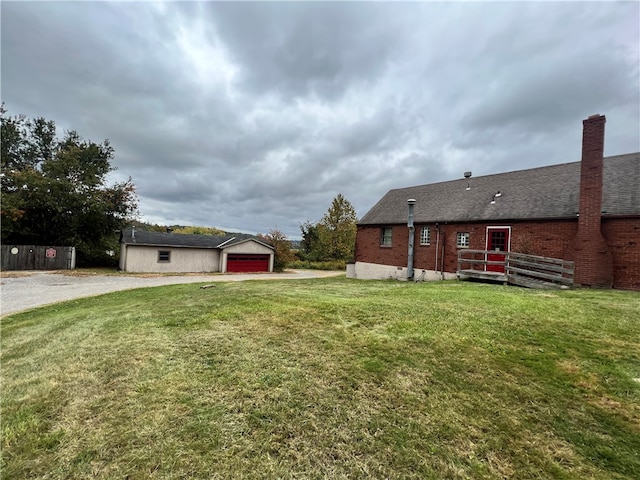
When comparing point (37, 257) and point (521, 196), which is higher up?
point (521, 196)

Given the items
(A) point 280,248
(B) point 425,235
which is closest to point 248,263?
(A) point 280,248

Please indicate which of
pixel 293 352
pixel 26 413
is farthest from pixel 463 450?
pixel 26 413

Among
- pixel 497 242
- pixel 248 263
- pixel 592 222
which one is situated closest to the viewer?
pixel 592 222

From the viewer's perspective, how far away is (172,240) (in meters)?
27.7

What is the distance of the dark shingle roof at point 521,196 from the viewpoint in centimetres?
1130

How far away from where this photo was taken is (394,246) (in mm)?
18234

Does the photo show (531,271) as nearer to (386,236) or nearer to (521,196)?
(521,196)

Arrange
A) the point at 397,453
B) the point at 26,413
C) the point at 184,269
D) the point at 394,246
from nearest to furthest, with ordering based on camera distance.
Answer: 1. the point at 397,453
2. the point at 26,413
3. the point at 394,246
4. the point at 184,269

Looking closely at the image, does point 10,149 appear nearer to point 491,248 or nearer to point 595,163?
point 491,248

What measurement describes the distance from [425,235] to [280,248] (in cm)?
1868

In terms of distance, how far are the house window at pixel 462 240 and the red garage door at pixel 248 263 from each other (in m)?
20.6

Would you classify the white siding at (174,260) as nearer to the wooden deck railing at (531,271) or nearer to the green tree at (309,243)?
the green tree at (309,243)

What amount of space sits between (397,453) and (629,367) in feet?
11.2

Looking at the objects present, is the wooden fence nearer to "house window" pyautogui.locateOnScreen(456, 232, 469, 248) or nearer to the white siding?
the white siding
